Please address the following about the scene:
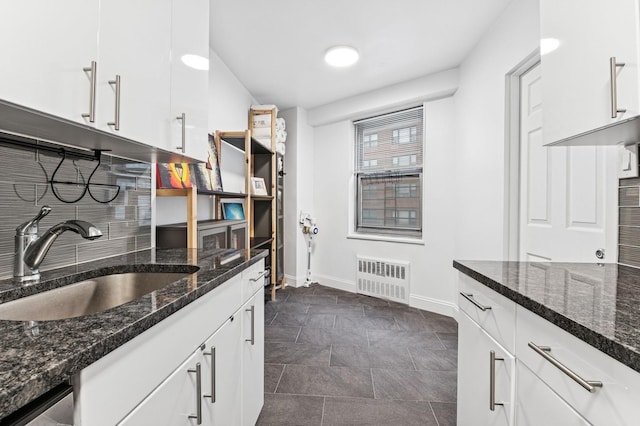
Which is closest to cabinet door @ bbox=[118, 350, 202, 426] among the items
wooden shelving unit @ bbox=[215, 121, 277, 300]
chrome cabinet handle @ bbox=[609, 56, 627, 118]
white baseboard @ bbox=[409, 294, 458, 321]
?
chrome cabinet handle @ bbox=[609, 56, 627, 118]

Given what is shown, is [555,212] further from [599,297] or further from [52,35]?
[52,35]

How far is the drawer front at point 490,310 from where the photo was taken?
98 cm

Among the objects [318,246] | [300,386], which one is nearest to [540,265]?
[300,386]

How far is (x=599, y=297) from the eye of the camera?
0.87 m

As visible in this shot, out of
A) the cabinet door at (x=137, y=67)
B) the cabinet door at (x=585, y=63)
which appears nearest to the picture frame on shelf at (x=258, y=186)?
the cabinet door at (x=137, y=67)

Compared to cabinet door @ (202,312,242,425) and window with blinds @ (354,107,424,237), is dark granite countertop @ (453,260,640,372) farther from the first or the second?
window with blinds @ (354,107,424,237)

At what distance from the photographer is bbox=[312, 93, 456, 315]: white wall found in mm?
3240

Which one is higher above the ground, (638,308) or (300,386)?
(638,308)

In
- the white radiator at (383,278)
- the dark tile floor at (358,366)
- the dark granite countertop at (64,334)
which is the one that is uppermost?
the dark granite countertop at (64,334)

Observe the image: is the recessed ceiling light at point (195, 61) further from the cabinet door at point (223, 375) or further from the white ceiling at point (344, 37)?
the cabinet door at point (223, 375)

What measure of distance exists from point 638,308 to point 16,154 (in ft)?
6.22

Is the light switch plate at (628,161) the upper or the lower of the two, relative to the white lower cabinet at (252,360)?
upper

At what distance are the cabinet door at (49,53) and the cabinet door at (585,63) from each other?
61.2 inches

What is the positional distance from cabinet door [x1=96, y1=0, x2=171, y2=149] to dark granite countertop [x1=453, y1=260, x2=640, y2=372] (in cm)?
138
